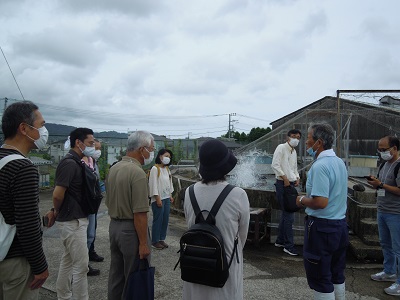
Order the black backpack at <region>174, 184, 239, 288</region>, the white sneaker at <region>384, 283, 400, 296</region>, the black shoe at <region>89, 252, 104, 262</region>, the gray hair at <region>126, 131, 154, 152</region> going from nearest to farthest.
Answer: the black backpack at <region>174, 184, 239, 288</region>
the gray hair at <region>126, 131, 154, 152</region>
the white sneaker at <region>384, 283, 400, 296</region>
the black shoe at <region>89, 252, 104, 262</region>

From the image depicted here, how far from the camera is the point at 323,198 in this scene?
2.75 meters

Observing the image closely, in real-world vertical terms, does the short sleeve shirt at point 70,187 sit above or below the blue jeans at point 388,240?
above

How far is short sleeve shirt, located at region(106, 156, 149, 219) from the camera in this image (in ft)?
9.14

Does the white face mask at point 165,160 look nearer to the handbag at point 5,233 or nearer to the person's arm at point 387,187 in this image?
the person's arm at point 387,187

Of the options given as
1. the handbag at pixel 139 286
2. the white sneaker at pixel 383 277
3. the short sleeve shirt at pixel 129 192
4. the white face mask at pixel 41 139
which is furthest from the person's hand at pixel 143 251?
the white sneaker at pixel 383 277

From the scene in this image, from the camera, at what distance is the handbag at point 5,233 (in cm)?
187

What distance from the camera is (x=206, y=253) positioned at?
6.55 feet

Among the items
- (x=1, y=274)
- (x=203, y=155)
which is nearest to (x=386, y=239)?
(x=203, y=155)

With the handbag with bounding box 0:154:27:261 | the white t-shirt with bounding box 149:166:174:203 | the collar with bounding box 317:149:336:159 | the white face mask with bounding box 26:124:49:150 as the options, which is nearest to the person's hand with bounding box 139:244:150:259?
the handbag with bounding box 0:154:27:261

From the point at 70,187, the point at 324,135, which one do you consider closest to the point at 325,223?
the point at 324,135

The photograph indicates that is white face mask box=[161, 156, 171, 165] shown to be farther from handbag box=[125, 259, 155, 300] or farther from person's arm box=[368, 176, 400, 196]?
person's arm box=[368, 176, 400, 196]

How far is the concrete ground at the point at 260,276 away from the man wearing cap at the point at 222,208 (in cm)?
181

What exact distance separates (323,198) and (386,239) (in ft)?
6.96

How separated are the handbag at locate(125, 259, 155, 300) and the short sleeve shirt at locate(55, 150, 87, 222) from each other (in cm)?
104
